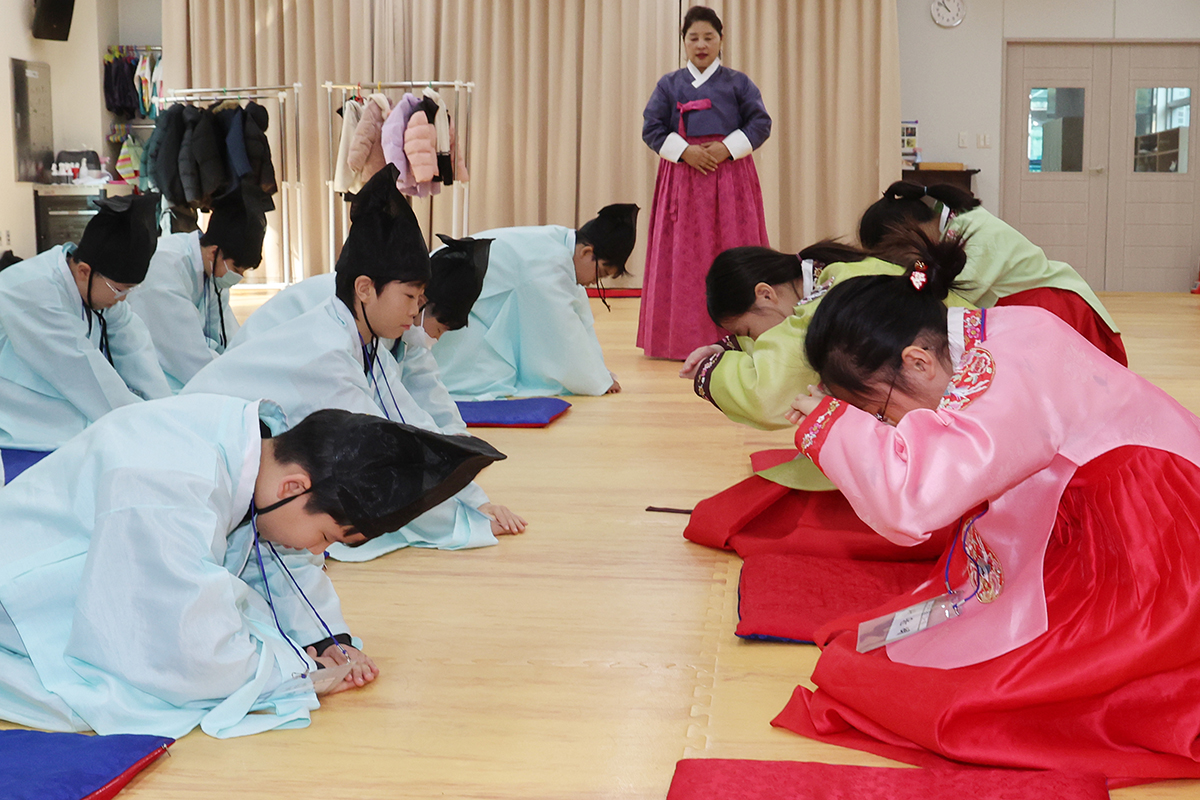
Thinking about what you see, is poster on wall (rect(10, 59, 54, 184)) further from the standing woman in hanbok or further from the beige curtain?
the standing woman in hanbok

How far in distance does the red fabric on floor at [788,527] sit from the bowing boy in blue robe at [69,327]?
177 cm

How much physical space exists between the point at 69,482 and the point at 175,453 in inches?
6.9

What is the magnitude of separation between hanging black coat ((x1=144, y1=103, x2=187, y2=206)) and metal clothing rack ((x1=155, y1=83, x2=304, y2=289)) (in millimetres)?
376

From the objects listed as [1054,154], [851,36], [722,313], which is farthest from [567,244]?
[1054,154]

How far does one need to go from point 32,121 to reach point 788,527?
6751 millimetres

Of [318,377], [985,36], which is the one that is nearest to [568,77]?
[985,36]

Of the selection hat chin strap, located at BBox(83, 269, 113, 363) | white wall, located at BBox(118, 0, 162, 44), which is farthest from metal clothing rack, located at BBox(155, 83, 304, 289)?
hat chin strap, located at BBox(83, 269, 113, 363)

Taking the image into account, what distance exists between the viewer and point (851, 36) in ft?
24.4

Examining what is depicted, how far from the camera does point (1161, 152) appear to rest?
800cm

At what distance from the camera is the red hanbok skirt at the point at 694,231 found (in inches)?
196

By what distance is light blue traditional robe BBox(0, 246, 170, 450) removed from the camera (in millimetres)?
3240

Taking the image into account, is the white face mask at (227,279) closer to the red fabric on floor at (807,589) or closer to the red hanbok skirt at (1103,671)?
the red fabric on floor at (807,589)

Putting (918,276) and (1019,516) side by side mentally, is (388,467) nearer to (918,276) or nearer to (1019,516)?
(918,276)

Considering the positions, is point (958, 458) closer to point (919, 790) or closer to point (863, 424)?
point (863, 424)
